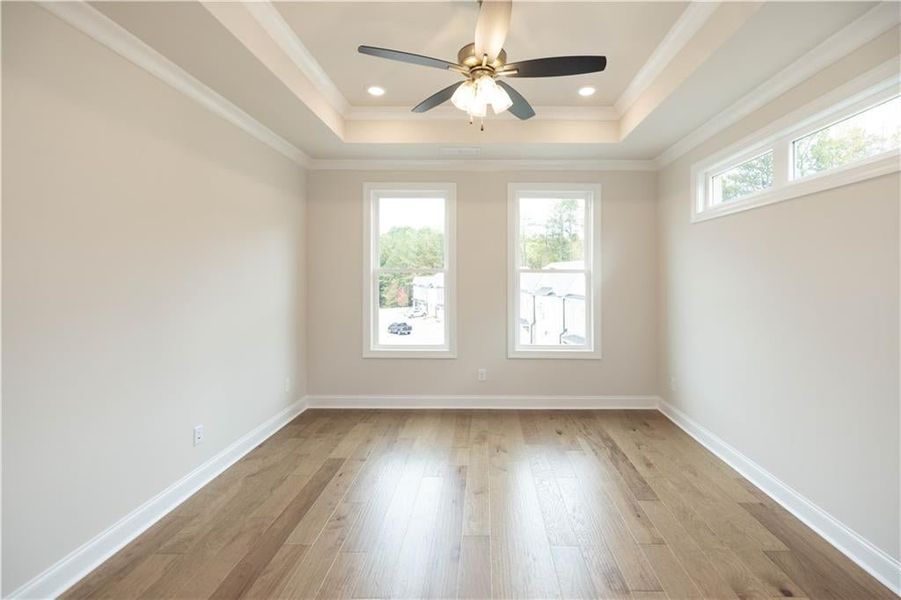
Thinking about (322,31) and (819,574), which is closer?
(819,574)

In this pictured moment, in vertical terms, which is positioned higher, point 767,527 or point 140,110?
point 140,110

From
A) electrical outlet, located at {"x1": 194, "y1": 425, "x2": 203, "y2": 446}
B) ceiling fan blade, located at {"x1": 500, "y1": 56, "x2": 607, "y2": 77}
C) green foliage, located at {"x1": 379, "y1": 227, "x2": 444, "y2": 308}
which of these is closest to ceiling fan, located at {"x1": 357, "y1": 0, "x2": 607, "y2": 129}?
ceiling fan blade, located at {"x1": 500, "y1": 56, "x2": 607, "y2": 77}

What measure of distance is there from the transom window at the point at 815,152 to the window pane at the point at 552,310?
1472mm

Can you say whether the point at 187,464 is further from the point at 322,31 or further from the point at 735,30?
the point at 735,30

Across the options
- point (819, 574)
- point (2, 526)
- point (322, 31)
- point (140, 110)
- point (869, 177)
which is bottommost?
point (819, 574)

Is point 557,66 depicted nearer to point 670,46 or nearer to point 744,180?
point 670,46

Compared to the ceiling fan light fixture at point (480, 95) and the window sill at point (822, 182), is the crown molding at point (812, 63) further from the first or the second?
the ceiling fan light fixture at point (480, 95)

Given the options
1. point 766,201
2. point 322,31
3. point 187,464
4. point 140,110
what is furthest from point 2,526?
point 766,201

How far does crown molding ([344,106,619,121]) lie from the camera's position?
3570 millimetres

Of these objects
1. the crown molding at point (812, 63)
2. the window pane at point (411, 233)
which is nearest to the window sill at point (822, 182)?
the crown molding at point (812, 63)

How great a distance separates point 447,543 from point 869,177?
2709mm

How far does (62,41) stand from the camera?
174 centimetres

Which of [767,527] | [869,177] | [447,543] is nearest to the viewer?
[869,177]

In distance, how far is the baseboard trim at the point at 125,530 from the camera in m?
1.67
